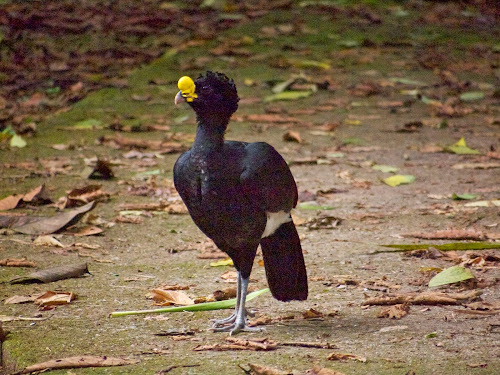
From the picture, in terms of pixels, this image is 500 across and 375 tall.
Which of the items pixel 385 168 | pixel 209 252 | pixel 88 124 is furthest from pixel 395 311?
pixel 88 124

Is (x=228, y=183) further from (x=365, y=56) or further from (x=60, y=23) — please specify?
(x=60, y=23)

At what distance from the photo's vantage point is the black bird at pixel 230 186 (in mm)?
3434

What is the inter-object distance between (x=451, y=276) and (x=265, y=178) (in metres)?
1.03

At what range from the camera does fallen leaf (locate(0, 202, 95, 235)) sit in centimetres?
491

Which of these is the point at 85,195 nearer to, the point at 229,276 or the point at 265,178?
the point at 229,276

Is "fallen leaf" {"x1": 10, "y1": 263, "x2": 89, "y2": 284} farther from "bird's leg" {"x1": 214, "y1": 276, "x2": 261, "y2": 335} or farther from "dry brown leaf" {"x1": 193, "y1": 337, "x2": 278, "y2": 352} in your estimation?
"dry brown leaf" {"x1": 193, "y1": 337, "x2": 278, "y2": 352}

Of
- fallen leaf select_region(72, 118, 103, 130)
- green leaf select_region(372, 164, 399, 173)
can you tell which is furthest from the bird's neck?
fallen leaf select_region(72, 118, 103, 130)

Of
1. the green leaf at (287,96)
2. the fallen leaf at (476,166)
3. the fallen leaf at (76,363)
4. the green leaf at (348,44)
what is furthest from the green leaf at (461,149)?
the fallen leaf at (76,363)

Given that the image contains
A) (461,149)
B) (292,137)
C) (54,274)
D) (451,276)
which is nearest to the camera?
(451,276)

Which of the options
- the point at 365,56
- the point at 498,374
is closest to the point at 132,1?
the point at 365,56

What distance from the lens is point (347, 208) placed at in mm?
5508

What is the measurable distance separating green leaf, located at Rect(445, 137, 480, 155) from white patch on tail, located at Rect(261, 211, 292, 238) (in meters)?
3.48

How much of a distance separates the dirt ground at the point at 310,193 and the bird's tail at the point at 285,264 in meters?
0.11

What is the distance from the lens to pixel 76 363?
2924 millimetres
